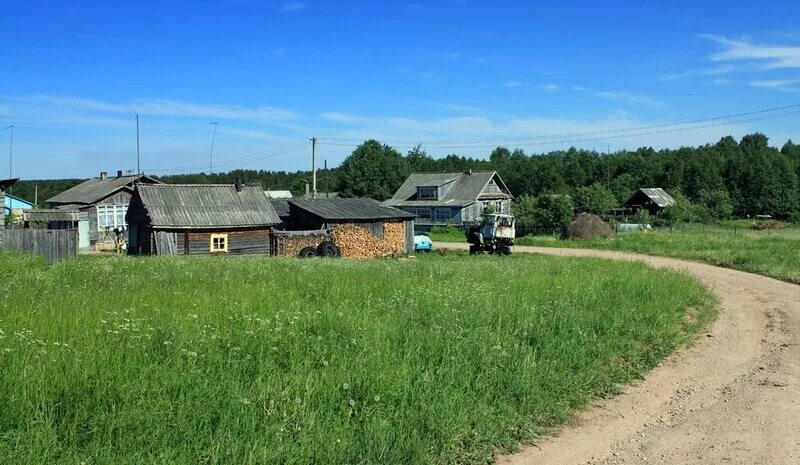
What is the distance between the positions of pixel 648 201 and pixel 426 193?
28874 millimetres

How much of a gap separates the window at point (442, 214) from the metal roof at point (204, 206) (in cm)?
3366

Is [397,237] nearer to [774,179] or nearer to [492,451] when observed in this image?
[492,451]

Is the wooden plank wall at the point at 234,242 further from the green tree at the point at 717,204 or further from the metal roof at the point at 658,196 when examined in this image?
the green tree at the point at 717,204

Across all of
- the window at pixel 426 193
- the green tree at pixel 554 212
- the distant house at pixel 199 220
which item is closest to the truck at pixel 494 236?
the distant house at pixel 199 220

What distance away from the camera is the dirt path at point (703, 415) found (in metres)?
6.43

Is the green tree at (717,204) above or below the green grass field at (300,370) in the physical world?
above

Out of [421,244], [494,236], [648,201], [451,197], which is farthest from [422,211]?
[494,236]

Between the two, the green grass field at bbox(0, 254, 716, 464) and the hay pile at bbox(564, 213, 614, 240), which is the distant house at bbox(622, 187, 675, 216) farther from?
the green grass field at bbox(0, 254, 716, 464)

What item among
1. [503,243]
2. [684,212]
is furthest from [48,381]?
[684,212]

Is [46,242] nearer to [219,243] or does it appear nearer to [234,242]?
[219,243]

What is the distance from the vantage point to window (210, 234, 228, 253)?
34.3 meters

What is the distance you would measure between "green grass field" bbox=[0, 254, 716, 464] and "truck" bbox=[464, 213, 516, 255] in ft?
79.2

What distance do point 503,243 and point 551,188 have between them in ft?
251

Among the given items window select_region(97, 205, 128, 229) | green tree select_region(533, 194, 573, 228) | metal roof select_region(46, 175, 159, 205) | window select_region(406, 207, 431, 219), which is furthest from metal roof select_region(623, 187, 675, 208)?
window select_region(97, 205, 128, 229)
